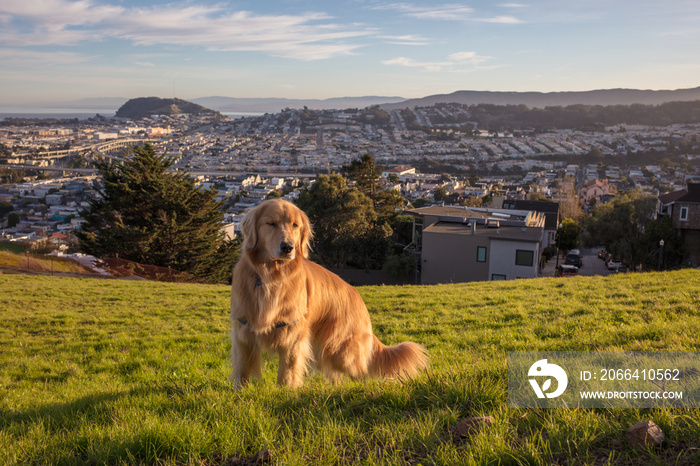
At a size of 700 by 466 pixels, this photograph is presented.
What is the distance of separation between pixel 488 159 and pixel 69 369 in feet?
564

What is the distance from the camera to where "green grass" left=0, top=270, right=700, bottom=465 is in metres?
2.33

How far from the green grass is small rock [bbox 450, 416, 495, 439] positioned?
5 centimetres

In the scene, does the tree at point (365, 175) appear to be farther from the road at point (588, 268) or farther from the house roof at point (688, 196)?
the house roof at point (688, 196)

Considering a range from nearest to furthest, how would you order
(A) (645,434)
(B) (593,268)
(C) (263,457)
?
(A) (645,434)
(C) (263,457)
(B) (593,268)

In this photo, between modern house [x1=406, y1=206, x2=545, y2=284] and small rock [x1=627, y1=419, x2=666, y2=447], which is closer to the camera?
small rock [x1=627, y1=419, x2=666, y2=447]

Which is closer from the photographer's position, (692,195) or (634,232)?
(692,195)

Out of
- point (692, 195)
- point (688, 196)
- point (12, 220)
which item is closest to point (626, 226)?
point (688, 196)

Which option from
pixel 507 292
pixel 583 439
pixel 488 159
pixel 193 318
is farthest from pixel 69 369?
pixel 488 159

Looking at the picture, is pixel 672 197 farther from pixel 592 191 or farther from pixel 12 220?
pixel 12 220

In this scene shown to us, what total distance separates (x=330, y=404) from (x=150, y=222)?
25.1m

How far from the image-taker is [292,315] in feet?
12.6

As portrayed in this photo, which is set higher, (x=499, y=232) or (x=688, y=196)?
(x=688, y=196)

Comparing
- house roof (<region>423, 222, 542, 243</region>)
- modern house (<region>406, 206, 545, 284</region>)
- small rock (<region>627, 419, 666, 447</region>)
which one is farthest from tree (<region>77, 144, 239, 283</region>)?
small rock (<region>627, 419, 666, 447</region>)

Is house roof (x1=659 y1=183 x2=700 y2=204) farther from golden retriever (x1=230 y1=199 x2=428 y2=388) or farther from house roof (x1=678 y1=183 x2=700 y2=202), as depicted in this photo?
golden retriever (x1=230 y1=199 x2=428 y2=388)
